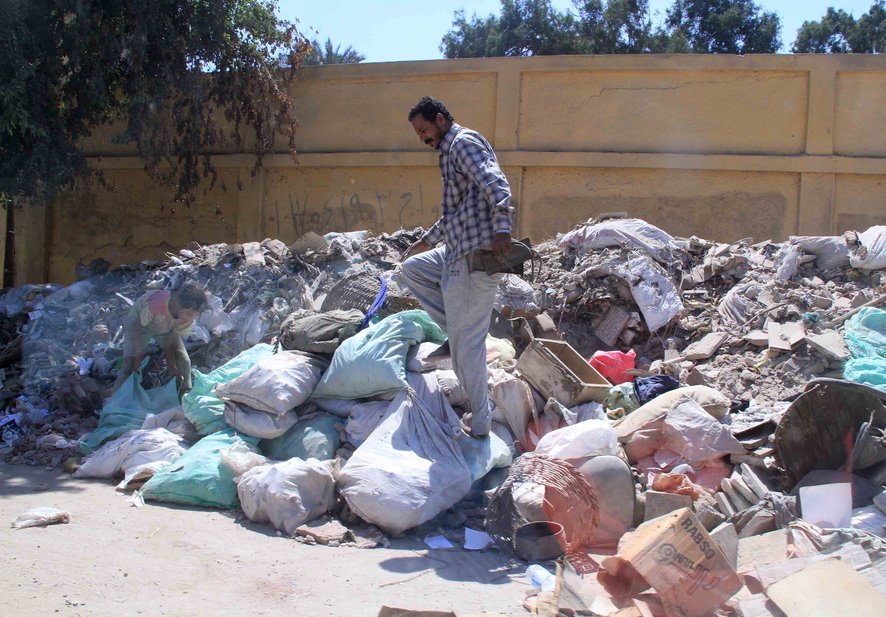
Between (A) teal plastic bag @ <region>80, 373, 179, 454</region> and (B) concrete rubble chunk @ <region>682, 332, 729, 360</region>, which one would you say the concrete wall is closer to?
(B) concrete rubble chunk @ <region>682, 332, 729, 360</region>

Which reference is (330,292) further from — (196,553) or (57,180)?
(57,180)

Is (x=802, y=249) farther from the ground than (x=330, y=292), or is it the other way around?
(x=802, y=249)

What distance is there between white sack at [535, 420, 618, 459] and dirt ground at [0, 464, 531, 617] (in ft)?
2.08

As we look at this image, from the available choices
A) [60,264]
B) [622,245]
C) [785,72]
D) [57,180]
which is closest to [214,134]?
[57,180]

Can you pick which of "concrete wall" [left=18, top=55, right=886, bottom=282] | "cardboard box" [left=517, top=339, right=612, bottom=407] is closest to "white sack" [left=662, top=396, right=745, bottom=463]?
"cardboard box" [left=517, top=339, right=612, bottom=407]

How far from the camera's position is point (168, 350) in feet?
18.8

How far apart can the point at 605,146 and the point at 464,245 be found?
248 inches

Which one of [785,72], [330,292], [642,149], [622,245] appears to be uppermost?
[785,72]

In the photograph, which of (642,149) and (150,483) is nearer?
(150,483)

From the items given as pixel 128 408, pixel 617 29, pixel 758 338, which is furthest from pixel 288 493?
pixel 617 29

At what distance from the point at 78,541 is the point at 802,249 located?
5.35 meters

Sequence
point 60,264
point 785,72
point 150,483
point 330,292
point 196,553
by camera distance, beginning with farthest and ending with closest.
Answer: point 60,264
point 785,72
point 330,292
point 150,483
point 196,553

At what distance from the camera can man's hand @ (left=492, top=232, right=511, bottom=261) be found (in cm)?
379

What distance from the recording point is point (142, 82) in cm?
902
